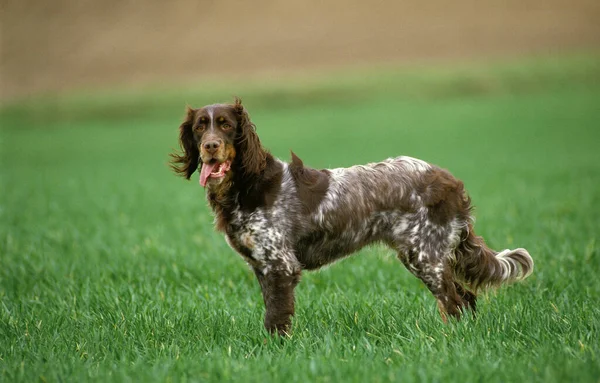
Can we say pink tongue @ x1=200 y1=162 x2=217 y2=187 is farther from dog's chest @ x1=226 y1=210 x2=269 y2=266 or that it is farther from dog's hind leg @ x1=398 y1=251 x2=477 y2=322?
dog's hind leg @ x1=398 y1=251 x2=477 y2=322

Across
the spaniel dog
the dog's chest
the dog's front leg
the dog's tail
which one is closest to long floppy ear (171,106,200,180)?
the spaniel dog

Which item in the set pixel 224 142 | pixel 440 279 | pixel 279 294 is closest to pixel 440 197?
pixel 440 279

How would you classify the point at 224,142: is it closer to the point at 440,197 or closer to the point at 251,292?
the point at 440,197

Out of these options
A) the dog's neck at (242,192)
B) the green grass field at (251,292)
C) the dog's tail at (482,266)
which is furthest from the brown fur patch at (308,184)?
the dog's tail at (482,266)

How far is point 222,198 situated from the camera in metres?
5.29

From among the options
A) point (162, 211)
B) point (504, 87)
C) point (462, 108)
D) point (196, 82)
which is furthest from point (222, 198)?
point (196, 82)

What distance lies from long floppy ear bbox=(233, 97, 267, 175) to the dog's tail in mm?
1841

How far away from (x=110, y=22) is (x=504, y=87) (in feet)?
88.8

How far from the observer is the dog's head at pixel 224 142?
502 centimetres

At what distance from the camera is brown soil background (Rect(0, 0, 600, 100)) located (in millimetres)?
46250

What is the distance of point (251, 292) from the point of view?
683cm

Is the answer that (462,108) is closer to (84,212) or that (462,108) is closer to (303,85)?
(303,85)

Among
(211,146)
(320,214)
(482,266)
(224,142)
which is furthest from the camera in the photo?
(482,266)

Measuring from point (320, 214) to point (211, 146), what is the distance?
1.04 meters
